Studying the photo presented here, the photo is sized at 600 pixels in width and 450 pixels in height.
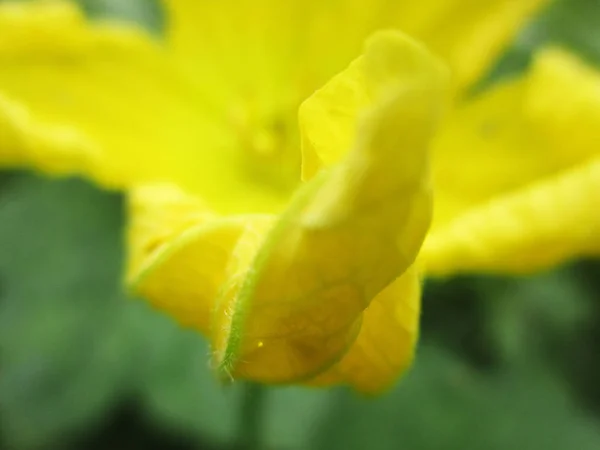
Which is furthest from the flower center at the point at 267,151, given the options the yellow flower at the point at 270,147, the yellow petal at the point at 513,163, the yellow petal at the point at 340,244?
the yellow petal at the point at 340,244

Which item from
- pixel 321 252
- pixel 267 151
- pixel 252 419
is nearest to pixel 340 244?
pixel 321 252

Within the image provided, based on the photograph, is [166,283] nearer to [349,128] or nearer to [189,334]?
[349,128]

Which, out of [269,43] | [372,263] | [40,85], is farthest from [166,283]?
[269,43]

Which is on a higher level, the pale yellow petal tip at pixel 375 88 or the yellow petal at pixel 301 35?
the pale yellow petal tip at pixel 375 88

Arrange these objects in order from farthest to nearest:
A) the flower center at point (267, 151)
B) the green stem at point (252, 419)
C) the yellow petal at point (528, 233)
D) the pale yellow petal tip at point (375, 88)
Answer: the flower center at point (267, 151) → the green stem at point (252, 419) → the yellow petal at point (528, 233) → the pale yellow petal tip at point (375, 88)

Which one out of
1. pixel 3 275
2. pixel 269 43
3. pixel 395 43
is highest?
pixel 395 43

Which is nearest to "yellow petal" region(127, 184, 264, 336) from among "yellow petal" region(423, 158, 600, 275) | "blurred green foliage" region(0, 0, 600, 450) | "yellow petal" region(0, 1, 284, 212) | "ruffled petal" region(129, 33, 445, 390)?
"ruffled petal" region(129, 33, 445, 390)

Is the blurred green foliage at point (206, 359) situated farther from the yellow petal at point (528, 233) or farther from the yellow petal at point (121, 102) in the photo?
the yellow petal at point (528, 233)
